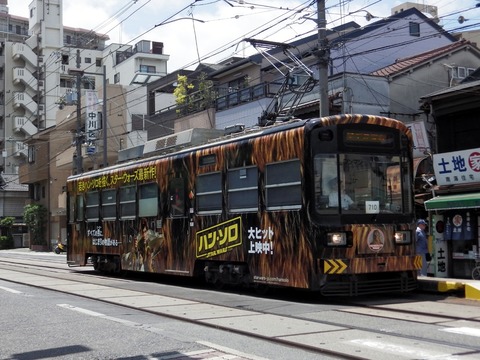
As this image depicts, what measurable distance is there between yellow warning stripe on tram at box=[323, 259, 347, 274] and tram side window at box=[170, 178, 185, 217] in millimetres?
4764

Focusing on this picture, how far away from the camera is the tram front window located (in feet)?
36.4

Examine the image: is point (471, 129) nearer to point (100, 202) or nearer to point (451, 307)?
point (451, 307)

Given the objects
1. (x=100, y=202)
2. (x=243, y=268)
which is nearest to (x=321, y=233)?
(x=243, y=268)

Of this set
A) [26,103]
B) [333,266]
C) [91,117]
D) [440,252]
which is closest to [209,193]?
[333,266]

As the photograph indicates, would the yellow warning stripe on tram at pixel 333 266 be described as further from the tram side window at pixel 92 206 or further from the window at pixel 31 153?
the window at pixel 31 153

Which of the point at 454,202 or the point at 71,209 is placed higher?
the point at 71,209

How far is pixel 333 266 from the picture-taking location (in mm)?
10828

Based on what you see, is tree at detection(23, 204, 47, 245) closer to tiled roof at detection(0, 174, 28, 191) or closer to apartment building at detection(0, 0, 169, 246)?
apartment building at detection(0, 0, 169, 246)

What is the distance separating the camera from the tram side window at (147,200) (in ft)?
51.7

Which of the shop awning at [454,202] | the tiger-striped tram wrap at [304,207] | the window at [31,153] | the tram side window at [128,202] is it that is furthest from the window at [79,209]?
the window at [31,153]

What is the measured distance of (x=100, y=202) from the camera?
1869cm

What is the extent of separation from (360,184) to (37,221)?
4597 cm

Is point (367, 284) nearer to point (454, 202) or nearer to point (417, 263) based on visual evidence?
point (417, 263)

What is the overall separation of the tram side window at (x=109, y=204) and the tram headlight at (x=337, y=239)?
855 centimetres
